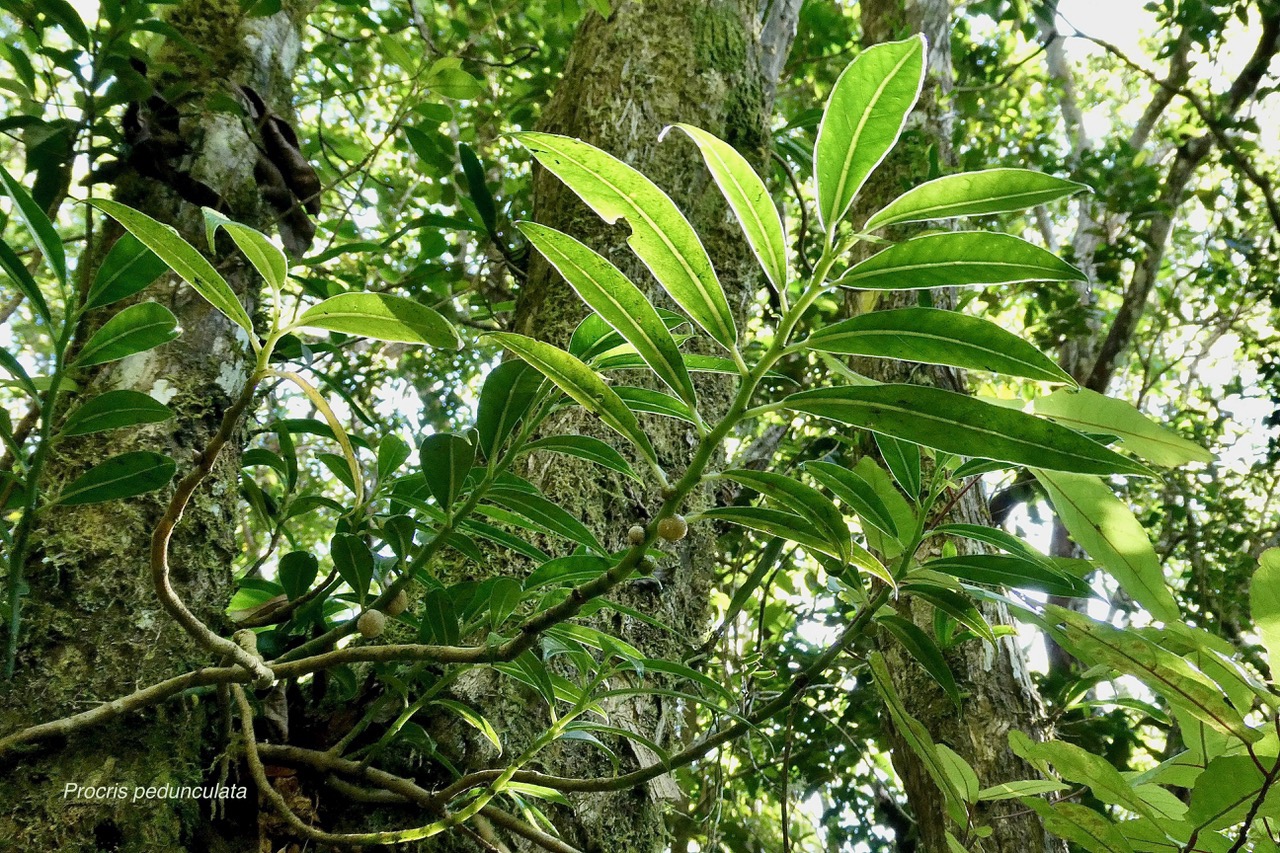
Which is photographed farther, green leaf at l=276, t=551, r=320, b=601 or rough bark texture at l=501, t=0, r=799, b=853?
rough bark texture at l=501, t=0, r=799, b=853

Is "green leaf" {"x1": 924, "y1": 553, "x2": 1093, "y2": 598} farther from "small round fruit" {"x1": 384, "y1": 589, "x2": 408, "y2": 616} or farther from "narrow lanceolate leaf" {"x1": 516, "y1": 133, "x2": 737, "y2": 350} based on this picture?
"small round fruit" {"x1": 384, "y1": 589, "x2": 408, "y2": 616}

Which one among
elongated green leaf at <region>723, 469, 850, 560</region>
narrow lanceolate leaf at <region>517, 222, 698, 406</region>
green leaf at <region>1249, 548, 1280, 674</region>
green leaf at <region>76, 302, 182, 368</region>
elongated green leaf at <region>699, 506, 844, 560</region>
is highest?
green leaf at <region>1249, 548, 1280, 674</region>

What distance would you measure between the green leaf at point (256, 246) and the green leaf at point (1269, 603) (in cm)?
77

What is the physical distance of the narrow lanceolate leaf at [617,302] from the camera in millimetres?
529

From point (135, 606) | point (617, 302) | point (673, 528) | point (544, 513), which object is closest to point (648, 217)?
point (617, 302)

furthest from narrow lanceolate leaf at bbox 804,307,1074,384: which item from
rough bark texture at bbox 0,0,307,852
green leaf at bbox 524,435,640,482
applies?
rough bark texture at bbox 0,0,307,852

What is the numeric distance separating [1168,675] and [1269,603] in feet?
0.31

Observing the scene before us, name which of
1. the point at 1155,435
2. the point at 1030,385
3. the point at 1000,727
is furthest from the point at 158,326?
the point at 1030,385

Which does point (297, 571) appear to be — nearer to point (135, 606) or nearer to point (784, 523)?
point (135, 606)

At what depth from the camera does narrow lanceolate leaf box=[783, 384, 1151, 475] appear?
18.7 inches

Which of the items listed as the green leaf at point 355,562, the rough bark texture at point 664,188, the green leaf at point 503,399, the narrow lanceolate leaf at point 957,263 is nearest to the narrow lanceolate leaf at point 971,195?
the narrow lanceolate leaf at point 957,263

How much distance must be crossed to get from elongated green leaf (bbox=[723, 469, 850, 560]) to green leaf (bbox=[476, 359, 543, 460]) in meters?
0.18

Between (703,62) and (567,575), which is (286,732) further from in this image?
(703,62)

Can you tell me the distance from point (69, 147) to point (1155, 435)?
1.28 meters
